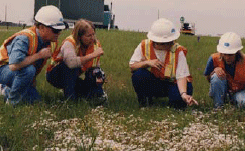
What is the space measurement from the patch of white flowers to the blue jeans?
1.23m

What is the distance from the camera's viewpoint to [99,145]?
13.8 feet

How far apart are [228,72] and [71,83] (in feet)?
7.98

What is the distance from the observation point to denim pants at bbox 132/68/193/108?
663 centimetres

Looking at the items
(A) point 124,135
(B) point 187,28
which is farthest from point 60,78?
(B) point 187,28

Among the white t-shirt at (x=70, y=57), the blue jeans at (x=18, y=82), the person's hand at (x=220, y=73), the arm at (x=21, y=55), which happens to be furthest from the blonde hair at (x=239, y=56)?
the blue jeans at (x=18, y=82)

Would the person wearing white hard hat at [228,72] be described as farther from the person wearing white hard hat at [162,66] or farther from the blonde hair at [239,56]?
the person wearing white hard hat at [162,66]

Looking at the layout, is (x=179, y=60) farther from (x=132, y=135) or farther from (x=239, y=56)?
(x=132, y=135)

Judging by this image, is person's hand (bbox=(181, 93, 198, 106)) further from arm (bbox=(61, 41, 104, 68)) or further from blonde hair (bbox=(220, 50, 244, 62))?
arm (bbox=(61, 41, 104, 68))

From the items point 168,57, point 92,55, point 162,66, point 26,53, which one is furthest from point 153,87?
point 26,53

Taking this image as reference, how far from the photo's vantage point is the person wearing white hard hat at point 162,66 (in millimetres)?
6340

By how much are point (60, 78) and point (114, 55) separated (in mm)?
5262

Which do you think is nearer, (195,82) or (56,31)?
(56,31)

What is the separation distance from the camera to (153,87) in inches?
269

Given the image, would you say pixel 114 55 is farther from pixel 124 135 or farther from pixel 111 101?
pixel 124 135
